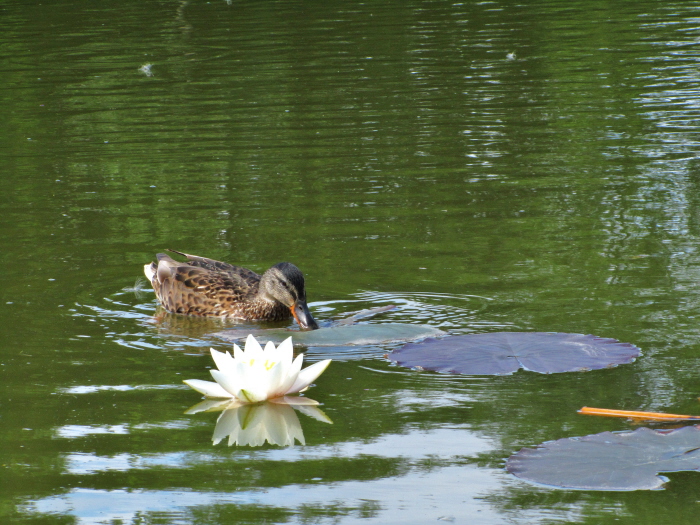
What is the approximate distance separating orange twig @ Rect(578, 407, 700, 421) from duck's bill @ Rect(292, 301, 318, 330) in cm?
244

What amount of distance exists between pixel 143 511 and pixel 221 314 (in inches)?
147

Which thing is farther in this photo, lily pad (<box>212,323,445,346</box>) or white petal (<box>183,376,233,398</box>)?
lily pad (<box>212,323,445,346</box>)

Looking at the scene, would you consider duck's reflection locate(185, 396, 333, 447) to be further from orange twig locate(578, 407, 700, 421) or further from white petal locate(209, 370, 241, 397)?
orange twig locate(578, 407, 700, 421)

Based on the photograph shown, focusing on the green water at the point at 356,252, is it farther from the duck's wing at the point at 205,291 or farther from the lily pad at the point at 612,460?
the duck's wing at the point at 205,291

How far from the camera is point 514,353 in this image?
603cm

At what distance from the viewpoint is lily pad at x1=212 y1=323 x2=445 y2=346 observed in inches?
258

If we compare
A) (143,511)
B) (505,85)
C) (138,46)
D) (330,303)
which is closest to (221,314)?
(330,303)

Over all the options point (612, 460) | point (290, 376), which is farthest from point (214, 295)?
point (612, 460)

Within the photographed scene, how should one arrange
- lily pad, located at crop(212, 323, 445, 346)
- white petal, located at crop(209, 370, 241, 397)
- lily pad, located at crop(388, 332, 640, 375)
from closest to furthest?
1. white petal, located at crop(209, 370, 241, 397)
2. lily pad, located at crop(388, 332, 640, 375)
3. lily pad, located at crop(212, 323, 445, 346)

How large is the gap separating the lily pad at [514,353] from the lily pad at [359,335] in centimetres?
24

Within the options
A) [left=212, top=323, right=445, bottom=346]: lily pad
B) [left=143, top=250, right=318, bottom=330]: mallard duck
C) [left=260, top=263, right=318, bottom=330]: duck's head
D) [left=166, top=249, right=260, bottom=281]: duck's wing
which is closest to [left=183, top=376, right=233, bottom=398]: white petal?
[left=212, top=323, right=445, bottom=346]: lily pad

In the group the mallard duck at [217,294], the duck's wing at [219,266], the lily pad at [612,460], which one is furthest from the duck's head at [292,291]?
the lily pad at [612,460]

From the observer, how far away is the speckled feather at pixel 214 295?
26.3ft

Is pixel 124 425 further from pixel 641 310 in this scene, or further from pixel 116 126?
pixel 116 126
